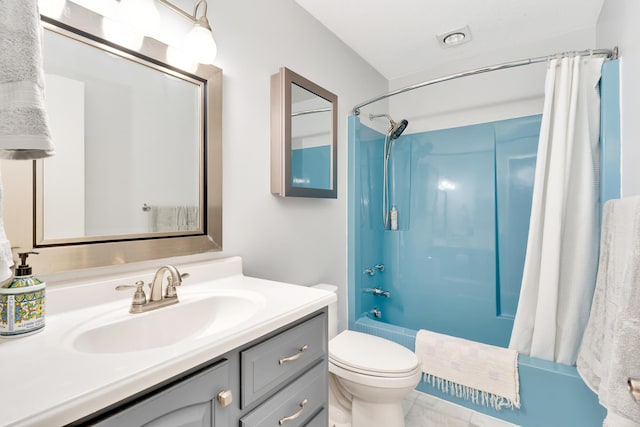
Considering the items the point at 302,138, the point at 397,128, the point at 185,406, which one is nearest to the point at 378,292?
the point at 397,128

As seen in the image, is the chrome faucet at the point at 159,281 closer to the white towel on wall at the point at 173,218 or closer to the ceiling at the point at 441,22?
the white towel on wall at the point at 173,218

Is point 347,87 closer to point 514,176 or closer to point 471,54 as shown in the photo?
point 471,54

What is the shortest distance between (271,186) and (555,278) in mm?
1476

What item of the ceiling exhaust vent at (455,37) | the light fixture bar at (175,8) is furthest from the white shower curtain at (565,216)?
the light fixture bar at (175,8)

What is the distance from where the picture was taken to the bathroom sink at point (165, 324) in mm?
755

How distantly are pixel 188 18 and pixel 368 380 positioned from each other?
5.26ft

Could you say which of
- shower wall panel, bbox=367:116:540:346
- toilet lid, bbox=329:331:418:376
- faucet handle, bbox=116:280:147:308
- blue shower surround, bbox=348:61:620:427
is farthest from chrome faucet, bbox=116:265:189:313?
shower wall panel, bbox=367:116:540:346

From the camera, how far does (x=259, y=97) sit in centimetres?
145

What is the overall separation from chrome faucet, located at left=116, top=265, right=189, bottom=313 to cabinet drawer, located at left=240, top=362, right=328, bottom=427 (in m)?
0.42

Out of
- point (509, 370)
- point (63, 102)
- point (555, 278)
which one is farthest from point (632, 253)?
point (63, 102)

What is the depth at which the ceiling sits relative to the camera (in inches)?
66.9

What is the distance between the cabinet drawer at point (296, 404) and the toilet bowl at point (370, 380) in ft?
1.25

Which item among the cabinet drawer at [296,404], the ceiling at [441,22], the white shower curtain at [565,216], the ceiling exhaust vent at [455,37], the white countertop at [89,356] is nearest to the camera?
the white countertop at [89,356]

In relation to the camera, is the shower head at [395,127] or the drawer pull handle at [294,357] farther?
the shower head at [395,127]
